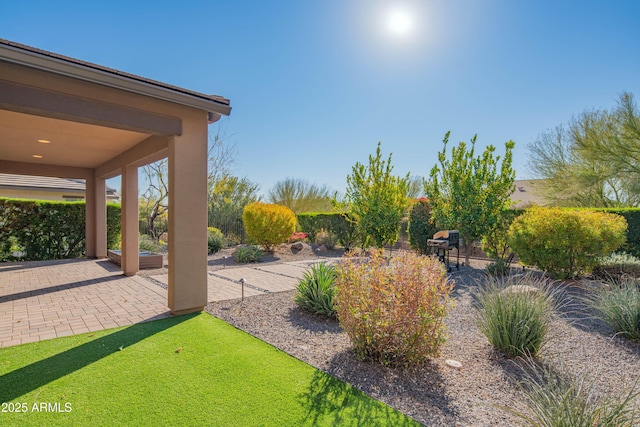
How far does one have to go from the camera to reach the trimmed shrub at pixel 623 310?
4332 mm

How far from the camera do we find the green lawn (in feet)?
8.68

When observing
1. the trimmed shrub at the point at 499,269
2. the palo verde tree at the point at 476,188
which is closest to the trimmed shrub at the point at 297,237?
the palo verde tree at the point at 476,188

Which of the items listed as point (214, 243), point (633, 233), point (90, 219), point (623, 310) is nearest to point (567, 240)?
point (623, 310)

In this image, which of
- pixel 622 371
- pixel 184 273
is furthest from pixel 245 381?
pixel 622 371

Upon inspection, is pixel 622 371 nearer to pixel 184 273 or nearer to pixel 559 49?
pixel 184 273

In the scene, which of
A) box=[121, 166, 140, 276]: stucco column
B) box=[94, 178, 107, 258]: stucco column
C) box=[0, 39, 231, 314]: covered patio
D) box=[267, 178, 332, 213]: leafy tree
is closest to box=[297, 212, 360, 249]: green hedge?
box=[267, 178, 332, 213]: leafy tree

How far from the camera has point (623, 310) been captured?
4492 millimetres

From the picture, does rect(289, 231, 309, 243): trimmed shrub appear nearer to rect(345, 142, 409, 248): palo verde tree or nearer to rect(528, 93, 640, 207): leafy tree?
rect(345, 142, 409, 248): palo verde tree

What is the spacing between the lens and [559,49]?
887cm

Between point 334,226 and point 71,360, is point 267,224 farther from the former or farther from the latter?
point 71,360

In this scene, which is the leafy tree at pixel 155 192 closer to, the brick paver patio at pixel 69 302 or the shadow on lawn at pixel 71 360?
the brick paver patio at pixel 69 302

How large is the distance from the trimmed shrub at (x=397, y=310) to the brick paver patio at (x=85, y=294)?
336cm

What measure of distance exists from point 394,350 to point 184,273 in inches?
139

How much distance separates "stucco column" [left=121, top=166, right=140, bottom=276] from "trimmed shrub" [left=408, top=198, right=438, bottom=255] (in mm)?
8570
